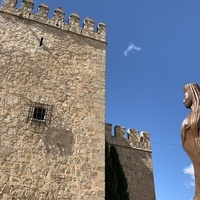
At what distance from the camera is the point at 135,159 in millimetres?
10281

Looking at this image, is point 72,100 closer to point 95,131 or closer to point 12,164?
point 95,131

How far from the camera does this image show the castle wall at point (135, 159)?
961 cm

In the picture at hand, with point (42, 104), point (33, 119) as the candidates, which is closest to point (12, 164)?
point (33, 119)

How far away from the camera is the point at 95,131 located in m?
6.88

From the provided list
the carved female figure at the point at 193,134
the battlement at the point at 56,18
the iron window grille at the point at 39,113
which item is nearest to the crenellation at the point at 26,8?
the battlement at the point at 56,18

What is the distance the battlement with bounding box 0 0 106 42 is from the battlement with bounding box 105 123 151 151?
4.27m

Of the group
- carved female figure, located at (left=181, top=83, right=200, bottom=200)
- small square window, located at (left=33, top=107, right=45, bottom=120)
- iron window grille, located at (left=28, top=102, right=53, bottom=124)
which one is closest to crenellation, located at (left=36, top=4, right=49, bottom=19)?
iron window grille, located at (left=28, top=102, right=53, bottom=124)

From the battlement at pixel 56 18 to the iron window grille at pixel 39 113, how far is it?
329 cm

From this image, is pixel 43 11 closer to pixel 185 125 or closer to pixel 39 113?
pixel 39 113

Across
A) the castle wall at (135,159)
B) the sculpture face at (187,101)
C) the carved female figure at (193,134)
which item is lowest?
the carved female figure at (193,134)

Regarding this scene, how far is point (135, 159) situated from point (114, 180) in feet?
8.52

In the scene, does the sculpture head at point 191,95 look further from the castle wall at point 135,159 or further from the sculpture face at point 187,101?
the castle wall at point 135,159

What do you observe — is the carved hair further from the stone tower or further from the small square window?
the small square window

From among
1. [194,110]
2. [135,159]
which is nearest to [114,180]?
[135,159]
